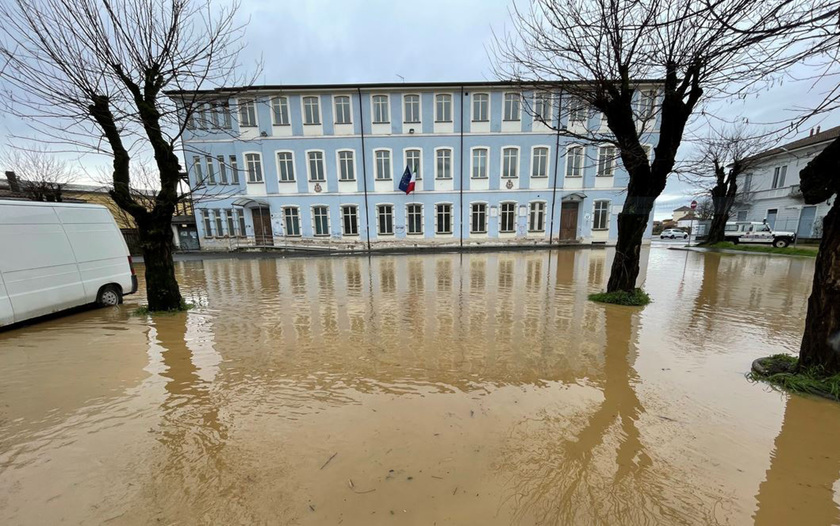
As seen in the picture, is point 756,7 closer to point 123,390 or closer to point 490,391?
point 490,391

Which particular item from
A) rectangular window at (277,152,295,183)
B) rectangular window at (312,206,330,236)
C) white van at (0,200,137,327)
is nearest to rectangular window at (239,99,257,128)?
rectangular window at (277,152,295,183)

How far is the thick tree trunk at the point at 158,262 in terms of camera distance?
741 centimetres

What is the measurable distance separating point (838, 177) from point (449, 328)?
5523 millimetres

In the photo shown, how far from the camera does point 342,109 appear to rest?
22344 millimetres

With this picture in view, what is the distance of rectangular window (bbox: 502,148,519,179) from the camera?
905 inches

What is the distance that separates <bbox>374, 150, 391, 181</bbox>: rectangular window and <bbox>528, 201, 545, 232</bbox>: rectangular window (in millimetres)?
10907

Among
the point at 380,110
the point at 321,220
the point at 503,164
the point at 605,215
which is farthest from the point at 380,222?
the point at 605,215

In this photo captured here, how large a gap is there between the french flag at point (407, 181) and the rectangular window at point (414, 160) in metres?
0.47

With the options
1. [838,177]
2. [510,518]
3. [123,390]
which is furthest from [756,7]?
[123,390]

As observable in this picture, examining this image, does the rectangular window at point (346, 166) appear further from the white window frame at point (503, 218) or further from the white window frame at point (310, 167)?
the white window frame at point (503, 218)

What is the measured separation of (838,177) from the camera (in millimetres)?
3713

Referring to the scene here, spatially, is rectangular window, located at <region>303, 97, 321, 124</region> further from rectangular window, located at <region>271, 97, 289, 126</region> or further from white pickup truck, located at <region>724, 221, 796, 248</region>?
white pickup truck, located at <region>724, 221, 796, 248</region>

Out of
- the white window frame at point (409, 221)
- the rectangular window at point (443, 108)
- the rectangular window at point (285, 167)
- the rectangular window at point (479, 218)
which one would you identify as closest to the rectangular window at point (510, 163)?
the rectangular window at point (479, 218)

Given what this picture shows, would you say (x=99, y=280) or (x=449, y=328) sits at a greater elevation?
(x=99, y=280)
